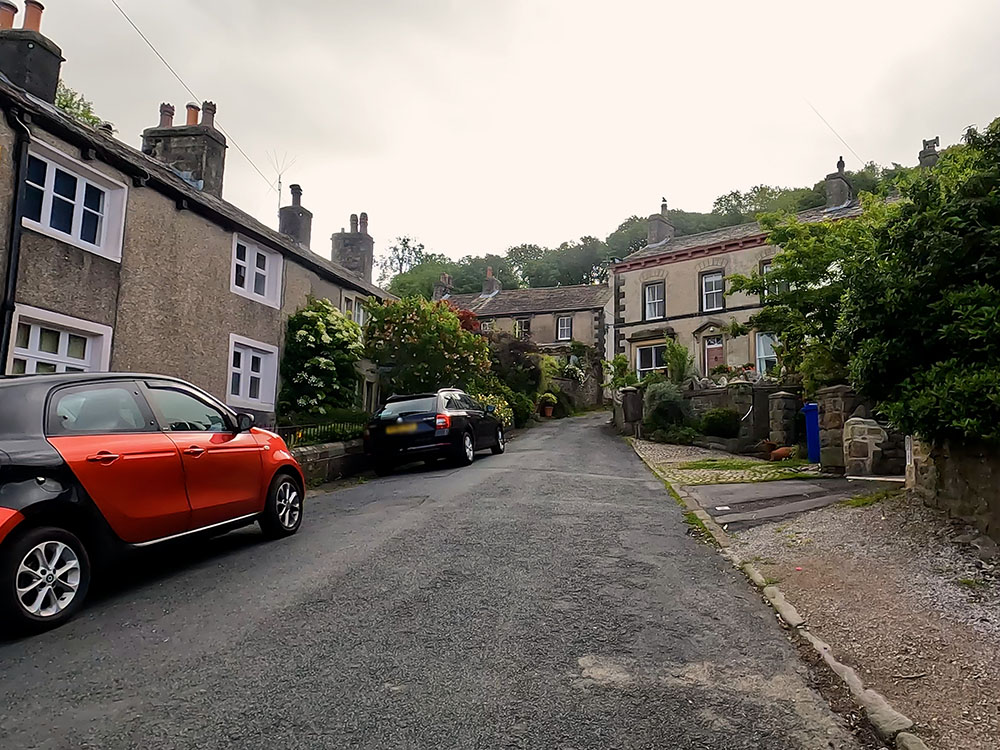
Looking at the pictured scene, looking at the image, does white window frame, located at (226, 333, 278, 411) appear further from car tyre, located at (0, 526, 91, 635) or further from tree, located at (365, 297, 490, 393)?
car tyre, located at (0, 526, 91, 635)

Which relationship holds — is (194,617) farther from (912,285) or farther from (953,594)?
(912,285)

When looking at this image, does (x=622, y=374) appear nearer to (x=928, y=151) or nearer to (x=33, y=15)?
(x=928, y=151)

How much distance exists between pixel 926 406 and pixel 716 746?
450 centimetres

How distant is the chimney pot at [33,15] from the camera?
1269 cm

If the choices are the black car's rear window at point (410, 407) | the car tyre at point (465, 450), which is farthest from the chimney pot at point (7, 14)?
Answer: the car tyre at point (465, 450)

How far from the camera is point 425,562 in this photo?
630cm

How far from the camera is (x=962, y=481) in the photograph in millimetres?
6699

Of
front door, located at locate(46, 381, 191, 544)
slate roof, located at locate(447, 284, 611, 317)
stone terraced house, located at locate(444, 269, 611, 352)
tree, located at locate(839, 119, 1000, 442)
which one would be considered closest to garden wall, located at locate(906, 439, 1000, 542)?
tree, located at locate(839, 119, 1000, 442)

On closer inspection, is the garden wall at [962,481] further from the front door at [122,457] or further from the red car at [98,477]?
the front door at [122,457]

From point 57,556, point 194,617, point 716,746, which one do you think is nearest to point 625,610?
point 716,746

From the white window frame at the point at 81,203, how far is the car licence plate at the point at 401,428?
5.61m

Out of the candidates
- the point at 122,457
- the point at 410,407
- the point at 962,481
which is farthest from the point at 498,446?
the point at 122,457

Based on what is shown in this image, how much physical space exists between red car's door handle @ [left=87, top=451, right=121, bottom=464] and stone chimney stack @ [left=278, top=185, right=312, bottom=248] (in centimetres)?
1795

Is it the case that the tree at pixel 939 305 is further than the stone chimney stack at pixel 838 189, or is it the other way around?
the stone chimney stack at pixel 838 189
